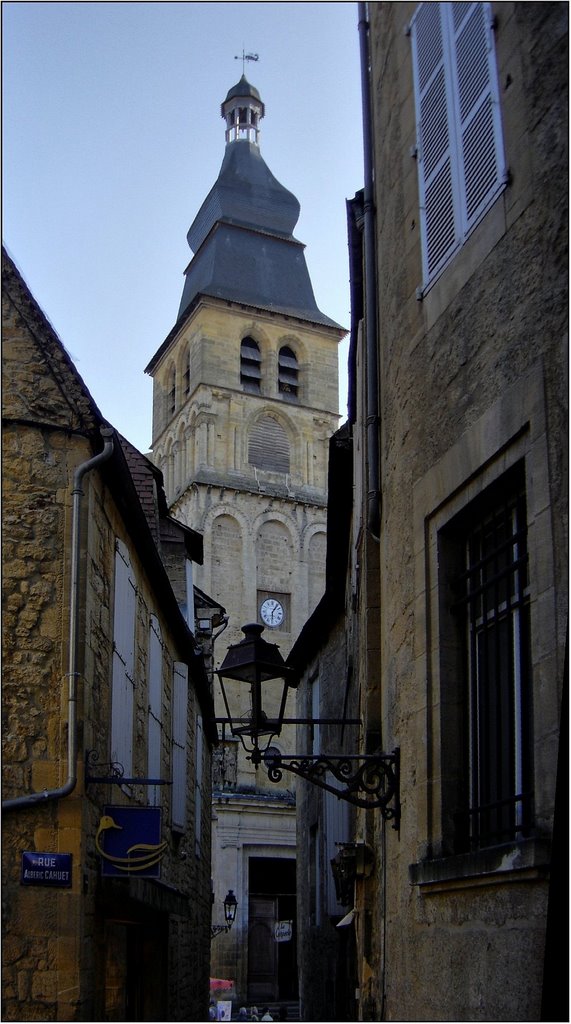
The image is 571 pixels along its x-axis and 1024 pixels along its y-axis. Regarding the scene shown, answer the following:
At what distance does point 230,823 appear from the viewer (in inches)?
1464

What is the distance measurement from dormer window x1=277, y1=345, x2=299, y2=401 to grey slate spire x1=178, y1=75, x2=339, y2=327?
5.55 ft

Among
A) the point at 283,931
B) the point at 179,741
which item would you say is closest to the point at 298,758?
the point at 179,741

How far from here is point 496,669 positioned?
504cm

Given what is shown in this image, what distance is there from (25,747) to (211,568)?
116 ft

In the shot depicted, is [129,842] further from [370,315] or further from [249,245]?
[249,245]

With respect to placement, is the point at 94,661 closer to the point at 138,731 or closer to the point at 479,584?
the point at 138,731

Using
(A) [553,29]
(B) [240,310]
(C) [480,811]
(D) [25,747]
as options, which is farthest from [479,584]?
(B) [240,310]

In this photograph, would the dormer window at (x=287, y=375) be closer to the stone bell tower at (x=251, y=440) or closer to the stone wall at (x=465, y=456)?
the stone bell tower at (x=251, y=440)

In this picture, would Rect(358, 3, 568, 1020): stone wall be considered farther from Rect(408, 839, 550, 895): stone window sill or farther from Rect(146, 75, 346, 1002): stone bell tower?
Rect(146, 75, 346, 1002): stone bell tower

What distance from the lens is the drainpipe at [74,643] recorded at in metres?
6.81

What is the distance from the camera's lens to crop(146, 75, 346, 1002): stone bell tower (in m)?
37.7

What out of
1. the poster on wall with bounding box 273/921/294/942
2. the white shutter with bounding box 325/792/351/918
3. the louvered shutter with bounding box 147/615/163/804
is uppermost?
the louvered shutter with bounding box 147/615/163/804

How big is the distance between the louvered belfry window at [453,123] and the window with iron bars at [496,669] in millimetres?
1351

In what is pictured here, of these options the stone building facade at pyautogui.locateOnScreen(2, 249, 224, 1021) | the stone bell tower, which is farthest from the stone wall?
the stone bell tower
